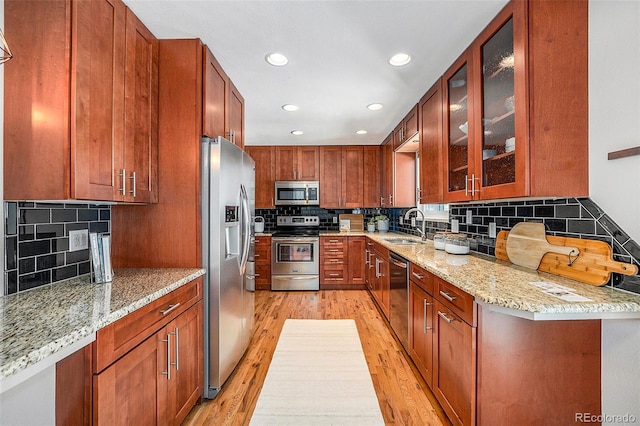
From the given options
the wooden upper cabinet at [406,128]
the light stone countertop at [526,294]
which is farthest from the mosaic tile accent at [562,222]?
the wooden upper cabinet at [406,128]

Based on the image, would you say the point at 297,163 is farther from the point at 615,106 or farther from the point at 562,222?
the point at 615,106

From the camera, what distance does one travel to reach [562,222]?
1.54m

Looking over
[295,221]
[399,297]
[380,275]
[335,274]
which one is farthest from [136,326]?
[295,221]

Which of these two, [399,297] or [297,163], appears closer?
[399,297]

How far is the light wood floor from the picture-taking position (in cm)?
168

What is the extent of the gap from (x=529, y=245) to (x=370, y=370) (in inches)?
55.6

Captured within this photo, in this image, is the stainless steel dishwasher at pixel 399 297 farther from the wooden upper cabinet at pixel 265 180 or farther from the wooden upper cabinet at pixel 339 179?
the wooden upper cabinet at pixel 265 180

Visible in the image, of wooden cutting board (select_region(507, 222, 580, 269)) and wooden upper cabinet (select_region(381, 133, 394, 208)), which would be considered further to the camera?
wooden upper cabinet (select_region(381, 133, 394, 208))

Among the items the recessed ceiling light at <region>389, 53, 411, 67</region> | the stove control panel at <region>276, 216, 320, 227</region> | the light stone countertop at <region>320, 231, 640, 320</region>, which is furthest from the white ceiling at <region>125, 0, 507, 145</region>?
the stove control panel at <region>276, 216, 320, 227</region>

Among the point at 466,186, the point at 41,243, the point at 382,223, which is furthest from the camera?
the point at 382,223

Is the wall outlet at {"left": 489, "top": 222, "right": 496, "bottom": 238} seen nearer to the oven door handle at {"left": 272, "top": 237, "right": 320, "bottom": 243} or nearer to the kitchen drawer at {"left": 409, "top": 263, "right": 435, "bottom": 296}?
Answer: the kitchen drawer at {"left": 409, "top": 263, "right": 435, "bottom": 296}

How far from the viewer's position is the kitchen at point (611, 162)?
1207 mm

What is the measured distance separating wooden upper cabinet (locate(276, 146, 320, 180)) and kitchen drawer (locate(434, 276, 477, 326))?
3.26 m

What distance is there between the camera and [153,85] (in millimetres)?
1784
